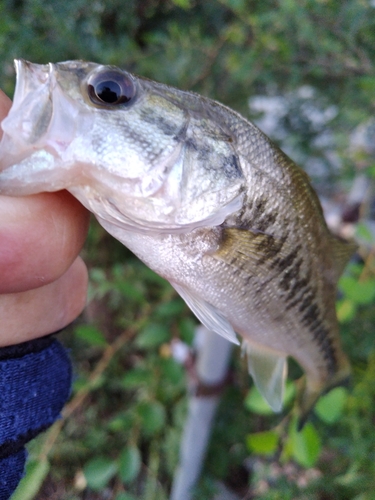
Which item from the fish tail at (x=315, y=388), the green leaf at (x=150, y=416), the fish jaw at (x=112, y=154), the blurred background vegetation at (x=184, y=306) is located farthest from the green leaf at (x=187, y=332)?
the fish jaw at (x=112, y=154)

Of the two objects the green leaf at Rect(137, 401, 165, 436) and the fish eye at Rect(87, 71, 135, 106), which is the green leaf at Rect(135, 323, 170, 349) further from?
the fish eye at Rect(87, 71, 135, 106)

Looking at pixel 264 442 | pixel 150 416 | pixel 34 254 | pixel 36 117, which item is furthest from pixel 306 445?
pixel 36 117

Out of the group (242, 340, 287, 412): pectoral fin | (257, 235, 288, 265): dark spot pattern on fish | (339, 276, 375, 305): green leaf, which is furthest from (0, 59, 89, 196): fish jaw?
(339, 276, 375, 305): green leaf

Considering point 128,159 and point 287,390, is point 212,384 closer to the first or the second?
point 287,390

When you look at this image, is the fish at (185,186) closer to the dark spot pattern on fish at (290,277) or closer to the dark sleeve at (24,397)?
the dark spot pattern on fish at (290,277)

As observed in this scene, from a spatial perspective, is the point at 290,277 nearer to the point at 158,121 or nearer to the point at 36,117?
the point at 158,121
